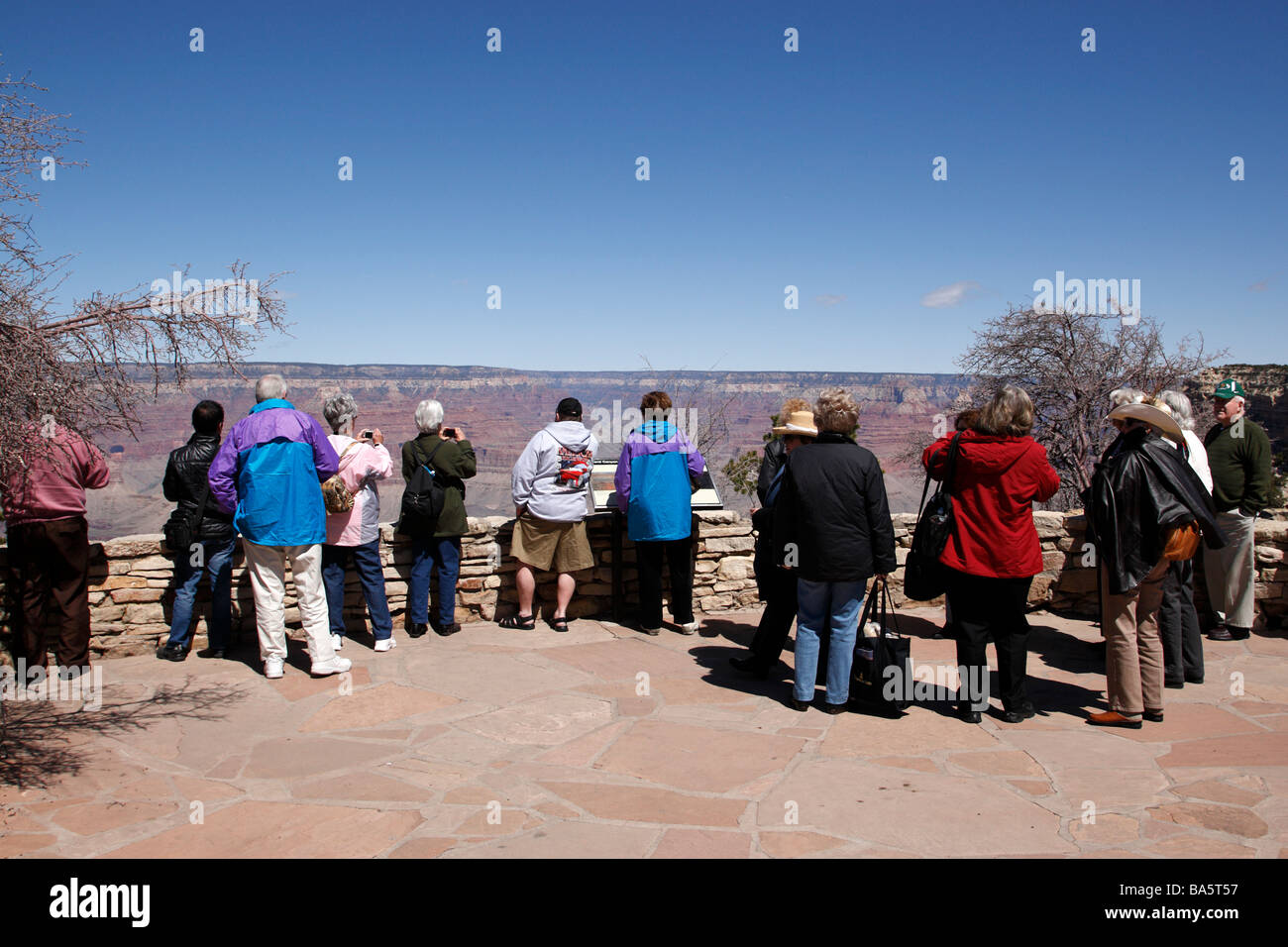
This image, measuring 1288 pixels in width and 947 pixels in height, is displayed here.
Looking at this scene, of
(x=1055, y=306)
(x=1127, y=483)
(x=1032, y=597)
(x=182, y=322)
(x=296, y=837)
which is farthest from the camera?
(x=1055, y=306)

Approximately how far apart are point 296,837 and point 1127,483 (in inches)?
167

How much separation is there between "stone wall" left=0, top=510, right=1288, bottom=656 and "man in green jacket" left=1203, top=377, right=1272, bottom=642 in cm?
29

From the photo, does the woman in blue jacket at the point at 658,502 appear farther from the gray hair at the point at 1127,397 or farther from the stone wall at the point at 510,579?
the gray hair at the point at 1127,397

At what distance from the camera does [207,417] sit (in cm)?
580

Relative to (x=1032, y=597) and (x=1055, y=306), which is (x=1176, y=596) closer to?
(x=1032, y=597)

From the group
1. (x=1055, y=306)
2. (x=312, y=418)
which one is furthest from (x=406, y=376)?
(x=312, y=418)

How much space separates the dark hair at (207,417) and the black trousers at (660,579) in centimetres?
301

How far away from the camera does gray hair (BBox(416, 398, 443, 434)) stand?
6.28 meters

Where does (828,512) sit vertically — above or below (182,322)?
below

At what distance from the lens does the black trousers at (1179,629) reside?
514 cm

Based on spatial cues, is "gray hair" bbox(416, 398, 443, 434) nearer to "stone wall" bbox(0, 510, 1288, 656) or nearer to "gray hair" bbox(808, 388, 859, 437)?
"stone wall" bbox(0, 510, 1288, 656)

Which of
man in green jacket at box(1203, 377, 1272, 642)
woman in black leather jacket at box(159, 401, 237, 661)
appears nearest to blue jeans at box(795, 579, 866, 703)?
man in green jacket at box(1203, 377, 1272, 642)

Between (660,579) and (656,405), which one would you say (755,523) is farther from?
(656,405)
